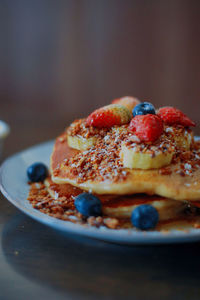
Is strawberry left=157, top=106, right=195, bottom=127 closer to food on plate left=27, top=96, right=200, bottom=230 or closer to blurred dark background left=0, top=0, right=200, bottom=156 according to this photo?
food on plate left=27, top=96, right=200, bottom=230

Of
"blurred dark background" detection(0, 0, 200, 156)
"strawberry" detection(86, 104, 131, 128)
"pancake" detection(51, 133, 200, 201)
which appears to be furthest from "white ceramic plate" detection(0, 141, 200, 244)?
"blurred dark background" detection(0, 0, 200, 156)

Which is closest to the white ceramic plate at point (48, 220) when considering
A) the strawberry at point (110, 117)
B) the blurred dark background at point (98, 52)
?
the strawberry at point (110, 117)

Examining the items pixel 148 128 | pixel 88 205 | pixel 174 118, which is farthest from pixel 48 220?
pixel 174 118

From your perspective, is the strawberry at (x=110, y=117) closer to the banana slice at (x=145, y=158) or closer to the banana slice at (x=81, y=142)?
the banana slice at (x=81, y=142)

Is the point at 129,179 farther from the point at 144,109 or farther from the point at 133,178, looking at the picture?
the point at 144,109

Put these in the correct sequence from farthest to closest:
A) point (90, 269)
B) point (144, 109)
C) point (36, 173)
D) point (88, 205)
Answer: point (36, 173)
point (144, 109)
point (88, 205)
point (90, 269)
